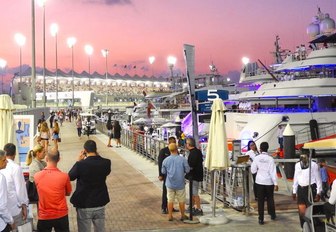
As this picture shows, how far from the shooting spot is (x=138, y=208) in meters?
11.8

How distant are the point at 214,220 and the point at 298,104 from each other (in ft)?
74.5

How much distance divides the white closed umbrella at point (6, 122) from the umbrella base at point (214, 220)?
4.70 metres

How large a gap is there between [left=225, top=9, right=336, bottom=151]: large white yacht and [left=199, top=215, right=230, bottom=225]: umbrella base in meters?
16.1

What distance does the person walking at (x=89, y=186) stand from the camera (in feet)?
23.2

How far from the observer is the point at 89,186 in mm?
7125

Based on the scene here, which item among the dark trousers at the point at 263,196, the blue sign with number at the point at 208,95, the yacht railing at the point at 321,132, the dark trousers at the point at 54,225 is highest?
the blue sign with number at the point at 208,95

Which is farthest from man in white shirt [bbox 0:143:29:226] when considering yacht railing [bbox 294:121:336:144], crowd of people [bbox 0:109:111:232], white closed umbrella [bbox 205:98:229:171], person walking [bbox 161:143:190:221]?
yacht railing [bbox 294:121:336:144]

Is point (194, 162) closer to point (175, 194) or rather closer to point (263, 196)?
point (175, 194)

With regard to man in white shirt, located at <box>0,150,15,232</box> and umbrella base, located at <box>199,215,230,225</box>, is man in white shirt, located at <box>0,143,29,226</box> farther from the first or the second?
umbrella base, located at <box>199,215,230,225</box>

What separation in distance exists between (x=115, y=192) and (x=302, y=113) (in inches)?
726

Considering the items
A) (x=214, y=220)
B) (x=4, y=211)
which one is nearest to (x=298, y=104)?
(x=214, y=220)

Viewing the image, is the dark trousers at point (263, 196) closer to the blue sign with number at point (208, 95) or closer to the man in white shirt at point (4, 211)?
the blue sign with number at point (208, 95)

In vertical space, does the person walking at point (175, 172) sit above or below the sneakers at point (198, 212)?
above

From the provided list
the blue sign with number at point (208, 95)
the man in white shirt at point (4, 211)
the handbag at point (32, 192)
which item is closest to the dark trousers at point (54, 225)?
the handbag at point (32, 192)
